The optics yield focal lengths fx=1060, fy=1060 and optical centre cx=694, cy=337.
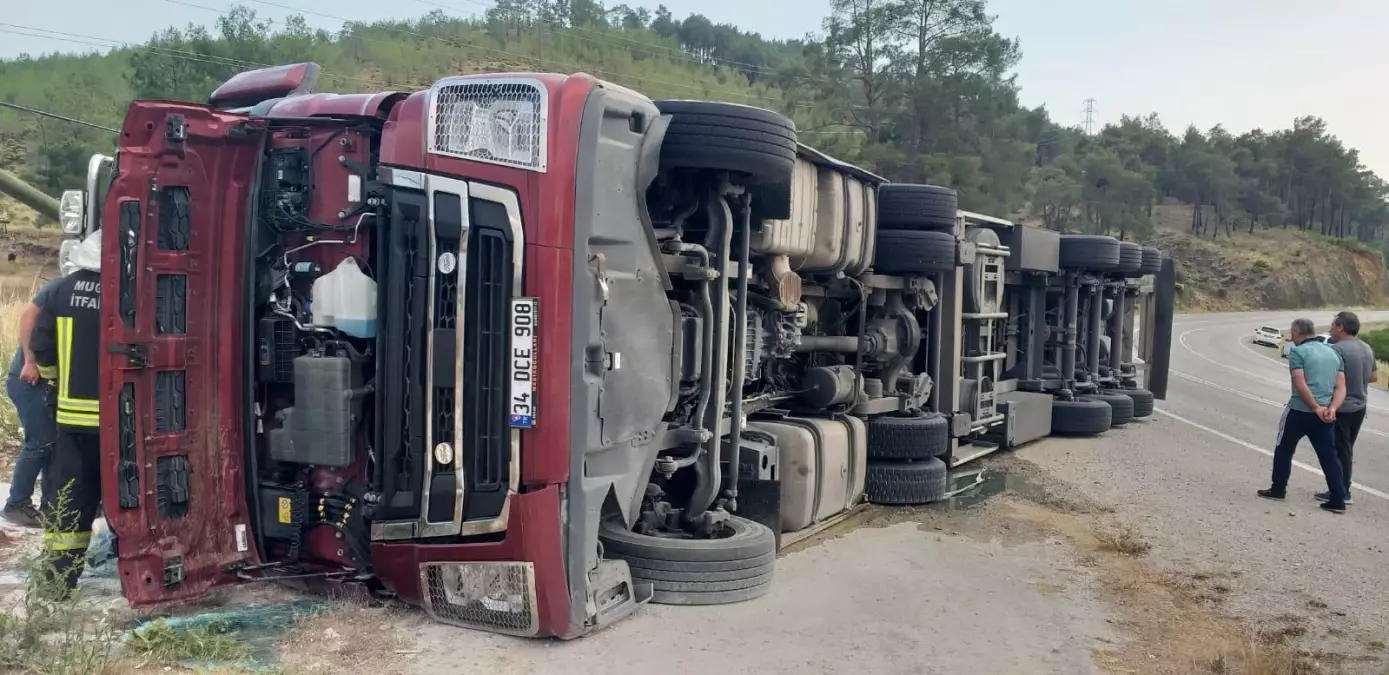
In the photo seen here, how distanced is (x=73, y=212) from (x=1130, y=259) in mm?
11786

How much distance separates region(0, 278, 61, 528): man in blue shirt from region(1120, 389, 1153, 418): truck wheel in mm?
12055

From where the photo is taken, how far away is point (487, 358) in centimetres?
424

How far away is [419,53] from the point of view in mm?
47656

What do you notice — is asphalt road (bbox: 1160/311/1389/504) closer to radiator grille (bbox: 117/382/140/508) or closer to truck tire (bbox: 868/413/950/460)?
truck tire (bbox: 868/413/950/460)

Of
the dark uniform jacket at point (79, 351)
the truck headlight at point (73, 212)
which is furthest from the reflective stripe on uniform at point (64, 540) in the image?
the truck headlight at point (73, 212)

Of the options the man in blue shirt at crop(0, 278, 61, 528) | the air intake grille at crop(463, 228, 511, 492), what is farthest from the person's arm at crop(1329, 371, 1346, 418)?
the man in blue shirt at crop(0, 278, 61, 528)

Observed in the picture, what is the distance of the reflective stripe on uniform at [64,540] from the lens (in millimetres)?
4500

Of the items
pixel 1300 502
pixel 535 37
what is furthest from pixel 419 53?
pixel 1300 502

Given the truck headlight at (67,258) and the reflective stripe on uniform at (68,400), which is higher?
the truck headlight at (67,258)

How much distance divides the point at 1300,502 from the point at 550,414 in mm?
7001

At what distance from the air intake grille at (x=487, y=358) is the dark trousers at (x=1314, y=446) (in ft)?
22.6

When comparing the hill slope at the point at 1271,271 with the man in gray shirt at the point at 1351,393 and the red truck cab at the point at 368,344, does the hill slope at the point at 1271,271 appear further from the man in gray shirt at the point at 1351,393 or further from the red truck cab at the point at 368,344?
the red truck cab at the point at 368,344

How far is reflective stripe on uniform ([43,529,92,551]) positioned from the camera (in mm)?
4500

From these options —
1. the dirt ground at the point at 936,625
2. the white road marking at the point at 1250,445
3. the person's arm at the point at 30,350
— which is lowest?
the white road marking at the point at 1250,445
